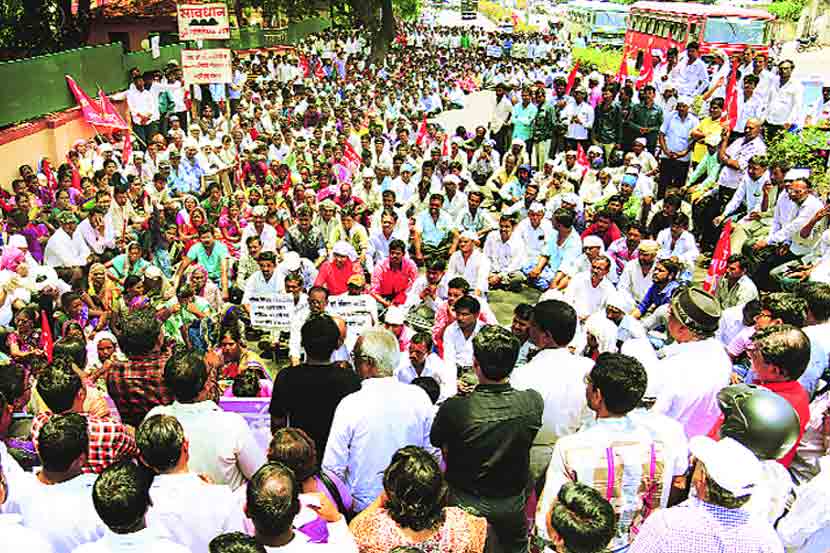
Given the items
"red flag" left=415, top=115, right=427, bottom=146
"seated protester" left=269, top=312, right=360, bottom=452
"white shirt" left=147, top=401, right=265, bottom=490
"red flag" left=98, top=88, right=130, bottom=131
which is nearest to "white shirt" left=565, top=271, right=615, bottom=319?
"seated protester" left=269, top=312, right=360, bottom=452

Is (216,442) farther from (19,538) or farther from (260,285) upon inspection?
(260,285)

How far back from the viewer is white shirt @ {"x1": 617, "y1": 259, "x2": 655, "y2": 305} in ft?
21.3

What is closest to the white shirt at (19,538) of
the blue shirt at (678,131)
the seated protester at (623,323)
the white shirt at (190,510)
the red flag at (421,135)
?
the white shirt at (190,510)

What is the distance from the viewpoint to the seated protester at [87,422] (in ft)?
9.87

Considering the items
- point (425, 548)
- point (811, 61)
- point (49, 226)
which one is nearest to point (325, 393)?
point (425, 548)

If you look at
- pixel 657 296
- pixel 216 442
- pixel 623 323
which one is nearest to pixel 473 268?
pixel 657 296

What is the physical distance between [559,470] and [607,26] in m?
32.3

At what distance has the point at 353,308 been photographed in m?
6.34

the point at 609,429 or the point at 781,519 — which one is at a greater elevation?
the point at 609,429

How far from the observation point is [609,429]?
273cm

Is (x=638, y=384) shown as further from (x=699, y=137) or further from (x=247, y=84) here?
(x=247, y=84)

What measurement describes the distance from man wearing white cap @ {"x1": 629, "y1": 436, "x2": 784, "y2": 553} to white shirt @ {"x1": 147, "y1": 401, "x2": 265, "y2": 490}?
1713 mm

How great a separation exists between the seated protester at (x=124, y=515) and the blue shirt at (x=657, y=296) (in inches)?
188

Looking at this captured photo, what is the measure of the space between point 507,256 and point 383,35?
22.1 metres
